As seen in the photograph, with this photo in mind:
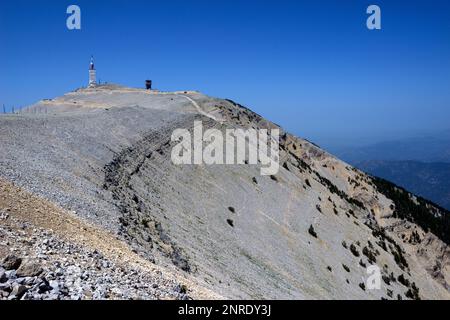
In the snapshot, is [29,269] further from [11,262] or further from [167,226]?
[167,226]

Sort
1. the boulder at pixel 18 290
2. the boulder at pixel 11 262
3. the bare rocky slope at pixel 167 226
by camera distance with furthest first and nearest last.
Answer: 1. the bare rocky slope at pixel 167 226
2. the boulder at pixel 11 262
3. the boulder at pixel 18 290

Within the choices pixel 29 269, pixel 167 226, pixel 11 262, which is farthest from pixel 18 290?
pixel 167 226

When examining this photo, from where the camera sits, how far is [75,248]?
13.6 meters

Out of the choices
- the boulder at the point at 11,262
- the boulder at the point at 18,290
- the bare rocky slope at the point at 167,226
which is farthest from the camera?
the bare rocky slope at the point at 167,226

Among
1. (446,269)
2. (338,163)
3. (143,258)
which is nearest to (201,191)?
(143,258)

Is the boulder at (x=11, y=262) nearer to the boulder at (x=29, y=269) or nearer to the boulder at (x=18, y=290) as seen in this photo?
the boulder at (x=29, y=269)

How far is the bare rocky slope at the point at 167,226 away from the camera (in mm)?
13008

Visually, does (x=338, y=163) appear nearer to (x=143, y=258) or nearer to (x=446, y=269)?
(x=446, y=269)

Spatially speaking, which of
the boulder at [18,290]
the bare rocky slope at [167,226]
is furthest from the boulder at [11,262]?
the boulder at [18,290]

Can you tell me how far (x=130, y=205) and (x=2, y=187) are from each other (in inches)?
347

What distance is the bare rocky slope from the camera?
13.0 meters

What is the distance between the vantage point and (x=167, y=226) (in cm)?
2586

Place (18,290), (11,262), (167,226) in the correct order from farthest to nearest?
(167,226) < (11,262) < (18,290)
